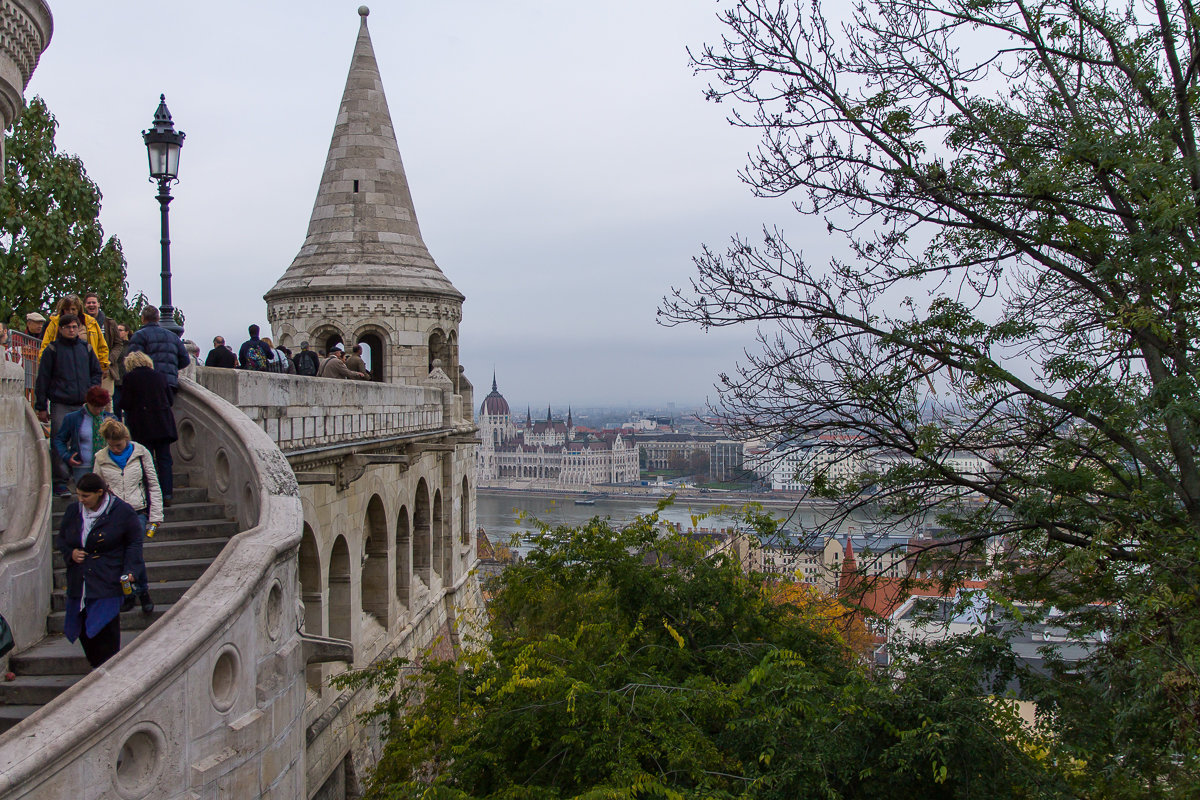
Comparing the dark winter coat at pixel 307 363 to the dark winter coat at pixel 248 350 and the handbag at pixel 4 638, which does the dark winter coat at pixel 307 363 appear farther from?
the handbag at pixel 4 638

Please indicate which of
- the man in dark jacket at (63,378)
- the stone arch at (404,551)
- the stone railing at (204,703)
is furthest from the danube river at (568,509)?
the stone railing at (204,703)

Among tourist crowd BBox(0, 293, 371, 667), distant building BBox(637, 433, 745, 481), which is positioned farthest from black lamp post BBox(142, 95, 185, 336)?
distant building BBox(637, 433, 745, 481)

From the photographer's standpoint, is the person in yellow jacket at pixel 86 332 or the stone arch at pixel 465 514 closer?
the person in yellow jacket at pixel 86 332

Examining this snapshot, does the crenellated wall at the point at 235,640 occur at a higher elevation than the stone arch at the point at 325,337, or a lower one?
lower

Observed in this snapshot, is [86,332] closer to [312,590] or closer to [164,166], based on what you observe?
[164,166]

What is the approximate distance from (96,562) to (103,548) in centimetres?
6

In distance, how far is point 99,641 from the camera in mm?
4047

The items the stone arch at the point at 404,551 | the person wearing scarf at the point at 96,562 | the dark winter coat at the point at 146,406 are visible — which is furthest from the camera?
the stone arch at the point at 404,551

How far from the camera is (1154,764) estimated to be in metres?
5.28

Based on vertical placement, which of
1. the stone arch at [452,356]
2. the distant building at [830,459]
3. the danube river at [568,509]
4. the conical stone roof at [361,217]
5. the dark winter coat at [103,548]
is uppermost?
the conical stone roof at [361,217]

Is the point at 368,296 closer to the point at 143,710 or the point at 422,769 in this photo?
the point at 422,769

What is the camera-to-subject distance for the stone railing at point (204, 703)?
9.75 ft

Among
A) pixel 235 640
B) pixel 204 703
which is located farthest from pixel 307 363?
pixel 204 703

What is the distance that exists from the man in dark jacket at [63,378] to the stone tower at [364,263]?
9.30m
